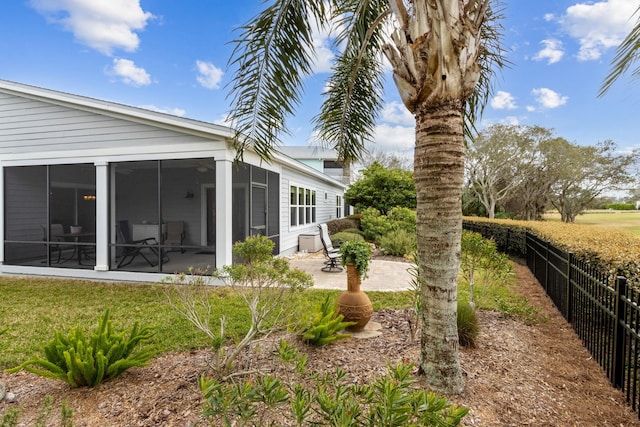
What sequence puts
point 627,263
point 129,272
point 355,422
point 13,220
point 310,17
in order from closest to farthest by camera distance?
point 355,422 → point 627,263 → point 310,17 → point 129,272 → point 13,220

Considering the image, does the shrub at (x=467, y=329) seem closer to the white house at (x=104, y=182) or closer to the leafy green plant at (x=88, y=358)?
the leafy green plant at (x=88, y=358)

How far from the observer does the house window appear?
12.5 m

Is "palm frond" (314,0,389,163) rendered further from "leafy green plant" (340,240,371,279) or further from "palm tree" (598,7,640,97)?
Answer: "palm tree" (598,7,640,97)

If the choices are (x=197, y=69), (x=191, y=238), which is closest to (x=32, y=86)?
(x=197, y=69)

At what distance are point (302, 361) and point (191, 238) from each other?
11001 mm

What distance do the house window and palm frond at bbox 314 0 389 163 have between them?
6.63 meters

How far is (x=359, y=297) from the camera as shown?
4082 mm

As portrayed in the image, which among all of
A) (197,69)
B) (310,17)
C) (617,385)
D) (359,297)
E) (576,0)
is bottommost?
(617,385)

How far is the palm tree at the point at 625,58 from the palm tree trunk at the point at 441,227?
110 centimetres

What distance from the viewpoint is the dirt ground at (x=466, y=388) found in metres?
2.43

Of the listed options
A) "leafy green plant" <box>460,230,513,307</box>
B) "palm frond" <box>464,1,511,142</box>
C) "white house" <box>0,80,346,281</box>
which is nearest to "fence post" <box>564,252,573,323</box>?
"leafy green plant" <box>460,230,513,307</box>

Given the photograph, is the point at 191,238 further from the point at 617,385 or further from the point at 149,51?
the point at 617,385

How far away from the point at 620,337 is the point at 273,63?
4.74 m

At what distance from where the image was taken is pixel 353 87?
16.6 feet
